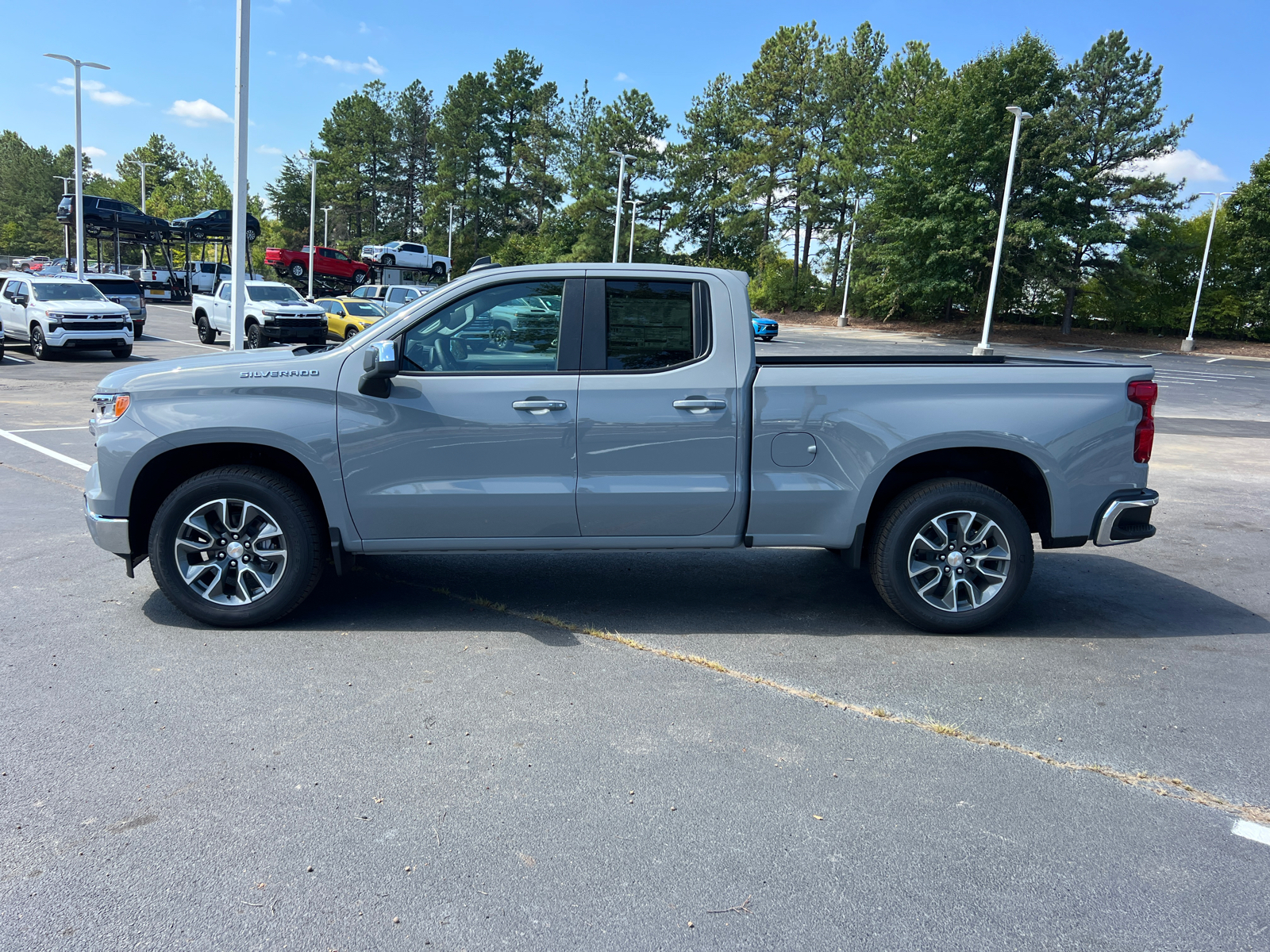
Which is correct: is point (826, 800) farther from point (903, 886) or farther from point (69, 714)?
point (69, 714)

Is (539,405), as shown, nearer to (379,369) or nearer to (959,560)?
(379,369)

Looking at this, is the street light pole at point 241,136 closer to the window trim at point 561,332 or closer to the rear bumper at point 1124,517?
the window trim at point 561,332

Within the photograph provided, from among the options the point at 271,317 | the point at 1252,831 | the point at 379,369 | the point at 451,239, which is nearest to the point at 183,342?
the point at 271,317

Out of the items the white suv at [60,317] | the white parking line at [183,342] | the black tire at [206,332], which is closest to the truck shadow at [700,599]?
the white suv at [60,317]

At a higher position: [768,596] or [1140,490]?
[1140,490]

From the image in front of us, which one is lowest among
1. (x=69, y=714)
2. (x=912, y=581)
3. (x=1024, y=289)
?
(x=69, y=714)

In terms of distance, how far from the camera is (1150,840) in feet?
10.3

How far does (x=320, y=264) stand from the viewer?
171ft

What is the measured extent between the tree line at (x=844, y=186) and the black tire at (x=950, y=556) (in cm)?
4155

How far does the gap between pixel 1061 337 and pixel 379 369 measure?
49.3 m

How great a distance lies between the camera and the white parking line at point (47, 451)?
9.18 meters

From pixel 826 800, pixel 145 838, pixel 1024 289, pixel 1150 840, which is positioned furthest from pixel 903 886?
pixel 1024 289

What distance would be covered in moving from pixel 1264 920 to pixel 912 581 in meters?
2.50

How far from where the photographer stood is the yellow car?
2677cm
